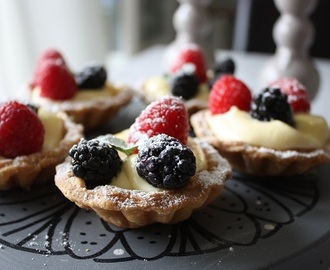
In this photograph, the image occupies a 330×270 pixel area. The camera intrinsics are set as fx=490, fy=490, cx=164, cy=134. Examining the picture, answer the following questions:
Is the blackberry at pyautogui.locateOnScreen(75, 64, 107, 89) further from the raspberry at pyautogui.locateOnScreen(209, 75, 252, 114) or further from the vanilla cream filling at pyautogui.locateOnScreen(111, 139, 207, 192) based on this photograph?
the vanilla cream filling at pyautogui.locateOnScreen(111, 139, 207, 192)

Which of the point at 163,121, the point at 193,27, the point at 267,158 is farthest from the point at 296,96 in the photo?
the point at 193,27

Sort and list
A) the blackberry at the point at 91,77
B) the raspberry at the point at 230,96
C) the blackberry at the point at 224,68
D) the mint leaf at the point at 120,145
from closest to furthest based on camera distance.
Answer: the mint leaf at the point at 120,145
the raspberry at the point at 230,96
the blackberry at the point at 91,77
the blackberry at the point at 224,68

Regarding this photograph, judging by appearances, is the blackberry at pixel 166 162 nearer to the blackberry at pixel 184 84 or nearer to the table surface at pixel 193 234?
the table surface at pixel 193 234

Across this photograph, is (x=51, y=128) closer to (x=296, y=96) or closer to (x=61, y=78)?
(x=61, y=78)

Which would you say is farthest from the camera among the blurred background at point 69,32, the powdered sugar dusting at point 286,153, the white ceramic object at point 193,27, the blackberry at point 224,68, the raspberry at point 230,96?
the blurred background at point 69,32

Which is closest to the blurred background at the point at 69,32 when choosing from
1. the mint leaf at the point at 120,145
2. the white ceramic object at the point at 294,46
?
the white ceramic object at the point at 294,46

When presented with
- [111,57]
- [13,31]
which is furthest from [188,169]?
[111,57]

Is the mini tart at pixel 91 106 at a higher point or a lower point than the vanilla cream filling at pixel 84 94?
lower
